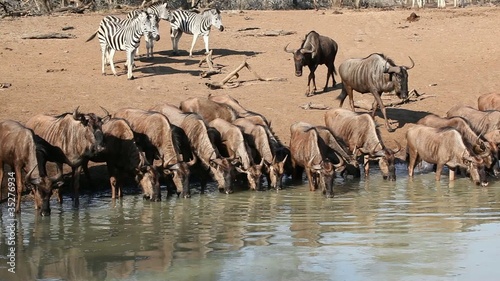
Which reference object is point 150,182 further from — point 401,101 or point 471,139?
point 401,101

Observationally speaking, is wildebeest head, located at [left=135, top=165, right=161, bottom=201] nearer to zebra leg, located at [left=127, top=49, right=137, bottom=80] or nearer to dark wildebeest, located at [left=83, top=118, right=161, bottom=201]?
dark wildebeest, located at [left=83, top=118, right=161, bottom=201]

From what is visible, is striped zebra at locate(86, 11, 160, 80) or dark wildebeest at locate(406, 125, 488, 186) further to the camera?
striped zebra at locate(86, 11, 160, 80)

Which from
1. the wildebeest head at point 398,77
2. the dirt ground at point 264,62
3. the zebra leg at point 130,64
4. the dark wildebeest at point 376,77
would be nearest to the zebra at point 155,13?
the dirt ground at point 264,62

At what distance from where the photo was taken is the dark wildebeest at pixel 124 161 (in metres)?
14.5

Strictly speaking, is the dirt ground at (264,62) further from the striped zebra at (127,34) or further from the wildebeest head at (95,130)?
the wildebeest head at (95,130)

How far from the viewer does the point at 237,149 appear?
50.9 feet

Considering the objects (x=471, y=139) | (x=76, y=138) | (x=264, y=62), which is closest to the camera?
(x=76, y=138)

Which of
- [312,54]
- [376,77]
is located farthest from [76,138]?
[312,54]

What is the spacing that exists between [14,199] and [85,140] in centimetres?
131

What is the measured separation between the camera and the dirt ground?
20.4 metres

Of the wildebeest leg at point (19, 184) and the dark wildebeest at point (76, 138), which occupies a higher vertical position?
the dark wildebeest at point (76, 138)

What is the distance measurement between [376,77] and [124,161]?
6802 mm

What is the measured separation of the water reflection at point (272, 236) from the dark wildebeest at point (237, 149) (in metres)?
0.30

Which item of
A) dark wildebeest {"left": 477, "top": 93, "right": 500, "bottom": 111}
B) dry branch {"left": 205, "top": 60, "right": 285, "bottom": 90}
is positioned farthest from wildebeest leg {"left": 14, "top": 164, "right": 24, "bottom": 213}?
dark wildebeest {"left": 477, "top": 93, "right": 500, "bottom": 111}
